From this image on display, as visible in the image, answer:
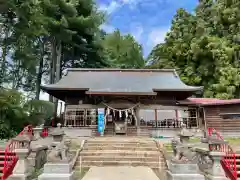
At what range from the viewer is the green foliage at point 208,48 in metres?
20.6

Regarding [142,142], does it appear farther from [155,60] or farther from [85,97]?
[155,60]

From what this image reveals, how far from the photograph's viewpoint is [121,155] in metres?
7.82

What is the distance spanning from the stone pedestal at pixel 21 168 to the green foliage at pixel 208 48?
1884 centimetres

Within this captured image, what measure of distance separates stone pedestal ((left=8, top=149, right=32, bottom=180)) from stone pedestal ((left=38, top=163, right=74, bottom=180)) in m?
0.50

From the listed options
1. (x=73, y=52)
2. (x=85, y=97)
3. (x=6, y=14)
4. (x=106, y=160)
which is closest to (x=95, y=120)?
(x=85, y=97)

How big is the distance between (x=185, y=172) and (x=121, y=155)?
2.90 metres

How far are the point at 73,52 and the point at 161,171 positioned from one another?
19.2m

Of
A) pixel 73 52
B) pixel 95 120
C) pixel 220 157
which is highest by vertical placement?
pixel 73 52

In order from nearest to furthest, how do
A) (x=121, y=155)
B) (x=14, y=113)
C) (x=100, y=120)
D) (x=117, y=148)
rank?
(x=121, y=155) < (x=117, y=148) < (x=14, y=113) < (x=100, y=120)

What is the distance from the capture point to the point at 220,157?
5488mm

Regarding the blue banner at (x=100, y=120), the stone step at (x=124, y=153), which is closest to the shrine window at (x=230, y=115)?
the stone step at (x=124, y=153)

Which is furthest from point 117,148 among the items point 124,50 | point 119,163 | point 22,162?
point 124,50

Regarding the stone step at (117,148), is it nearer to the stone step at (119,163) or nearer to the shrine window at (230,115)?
the stone step at (119,163)

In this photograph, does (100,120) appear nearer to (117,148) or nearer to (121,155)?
(117,148)
